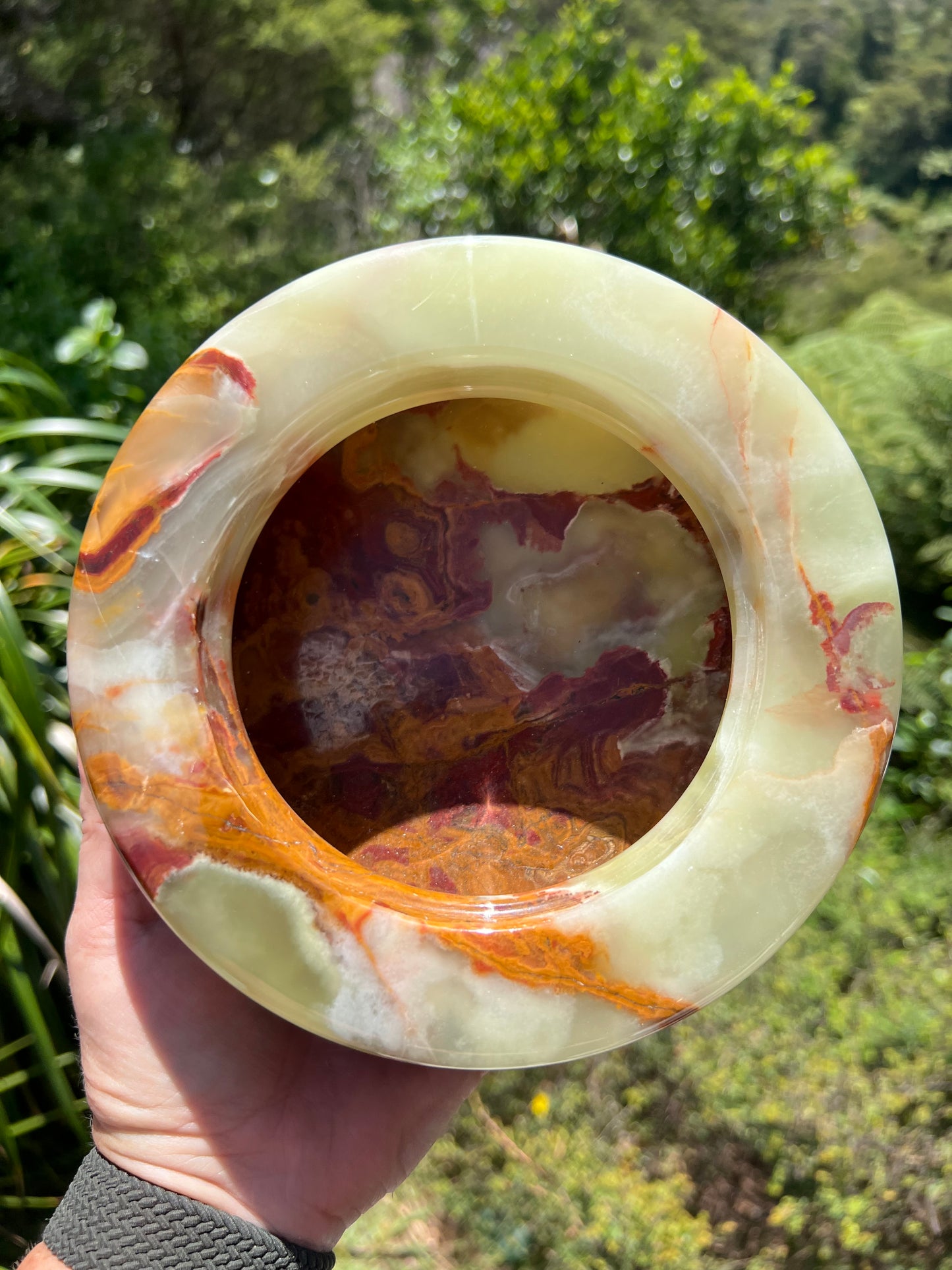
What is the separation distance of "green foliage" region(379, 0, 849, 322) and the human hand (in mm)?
2666

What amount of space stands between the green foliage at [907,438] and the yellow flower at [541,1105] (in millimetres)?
1609

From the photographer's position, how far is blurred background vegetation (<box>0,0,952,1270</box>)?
1463mm

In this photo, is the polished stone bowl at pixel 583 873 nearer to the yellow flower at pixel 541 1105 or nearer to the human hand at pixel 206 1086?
the human hand at pixel 206 1086

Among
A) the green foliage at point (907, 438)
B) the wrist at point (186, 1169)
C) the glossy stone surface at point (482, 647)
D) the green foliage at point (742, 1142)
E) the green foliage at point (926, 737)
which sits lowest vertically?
the green foliage at point (742, 1142)

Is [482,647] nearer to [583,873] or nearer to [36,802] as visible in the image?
[583,873]

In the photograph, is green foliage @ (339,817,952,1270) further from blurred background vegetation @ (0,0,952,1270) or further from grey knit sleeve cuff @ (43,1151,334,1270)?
grey knit sleeve cuff @ (43,1151,334,1270)

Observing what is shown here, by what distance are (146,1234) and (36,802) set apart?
0.73m

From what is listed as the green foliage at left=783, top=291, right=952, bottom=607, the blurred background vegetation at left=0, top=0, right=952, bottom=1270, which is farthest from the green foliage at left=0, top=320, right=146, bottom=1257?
the green foliage at left=783, top=291, right=952, bottom=607

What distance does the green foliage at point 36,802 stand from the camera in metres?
1.25

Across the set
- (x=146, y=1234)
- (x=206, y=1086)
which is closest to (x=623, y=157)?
(x=206, y=1086)

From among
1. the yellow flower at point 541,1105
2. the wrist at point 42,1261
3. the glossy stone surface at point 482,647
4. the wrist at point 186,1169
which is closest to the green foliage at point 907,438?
the yellow flower at point 541,1105

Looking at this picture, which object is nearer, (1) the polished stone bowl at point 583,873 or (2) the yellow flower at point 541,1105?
(1) the polished stone bowl at point 583,873

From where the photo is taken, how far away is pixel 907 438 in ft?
8.00

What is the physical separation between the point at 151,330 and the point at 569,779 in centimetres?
200
